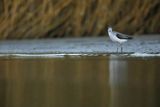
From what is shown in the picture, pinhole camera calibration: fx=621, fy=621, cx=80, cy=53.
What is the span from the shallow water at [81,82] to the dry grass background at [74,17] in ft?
17.3

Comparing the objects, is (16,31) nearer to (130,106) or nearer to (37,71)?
(37,71)

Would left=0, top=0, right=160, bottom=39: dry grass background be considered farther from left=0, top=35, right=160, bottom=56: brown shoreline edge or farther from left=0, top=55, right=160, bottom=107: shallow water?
left=0, top=55, right=160, bottom=107: shallow water

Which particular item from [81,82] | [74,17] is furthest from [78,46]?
[81,82]

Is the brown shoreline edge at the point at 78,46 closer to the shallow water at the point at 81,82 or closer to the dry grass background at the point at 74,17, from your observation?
the dry grass background at the point at 74,17

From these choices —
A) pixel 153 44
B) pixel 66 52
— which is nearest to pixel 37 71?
pixel 66 52

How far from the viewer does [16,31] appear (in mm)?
17016

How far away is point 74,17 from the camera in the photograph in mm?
16609

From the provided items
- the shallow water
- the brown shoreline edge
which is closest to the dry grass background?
the brown shoreline edge

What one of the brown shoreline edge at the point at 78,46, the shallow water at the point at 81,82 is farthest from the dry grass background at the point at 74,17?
the shallow water at the point at 81,82

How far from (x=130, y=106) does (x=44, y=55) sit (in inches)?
234

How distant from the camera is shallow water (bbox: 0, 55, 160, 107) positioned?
648 centimetres

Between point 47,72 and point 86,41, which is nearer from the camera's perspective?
point 47,72

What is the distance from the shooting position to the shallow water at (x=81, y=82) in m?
6.48

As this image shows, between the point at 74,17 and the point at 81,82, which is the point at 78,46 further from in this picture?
the point at 81,82
